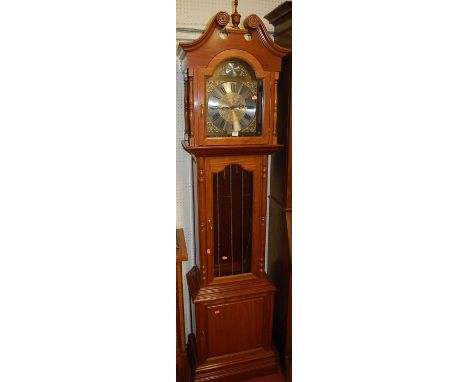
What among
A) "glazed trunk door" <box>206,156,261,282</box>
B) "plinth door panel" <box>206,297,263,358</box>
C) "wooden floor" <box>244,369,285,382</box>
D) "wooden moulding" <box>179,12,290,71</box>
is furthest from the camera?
"wooden floor" <box>244,369,285,382</box>

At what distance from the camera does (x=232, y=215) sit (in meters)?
1.89

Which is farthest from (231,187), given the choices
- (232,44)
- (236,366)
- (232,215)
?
(236,366)

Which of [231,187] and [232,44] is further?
[231,187]

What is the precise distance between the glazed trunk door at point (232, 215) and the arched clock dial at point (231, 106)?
0.56 ft

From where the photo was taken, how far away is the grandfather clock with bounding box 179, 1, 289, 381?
1.65m

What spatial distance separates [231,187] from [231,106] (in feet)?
1.35

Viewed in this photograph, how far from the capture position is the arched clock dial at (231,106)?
1.70 m

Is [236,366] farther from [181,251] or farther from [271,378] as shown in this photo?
[181,251]

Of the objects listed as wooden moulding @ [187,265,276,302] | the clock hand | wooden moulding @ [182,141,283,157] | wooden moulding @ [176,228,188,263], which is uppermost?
the clock hand

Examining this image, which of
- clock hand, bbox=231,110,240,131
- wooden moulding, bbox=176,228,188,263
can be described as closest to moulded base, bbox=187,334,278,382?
wooden moulding, bbox=176,228,188,263

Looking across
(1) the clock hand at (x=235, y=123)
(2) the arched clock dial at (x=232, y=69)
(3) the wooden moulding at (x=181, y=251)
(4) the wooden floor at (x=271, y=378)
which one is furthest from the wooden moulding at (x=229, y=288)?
(2) the arched clock dial at (x=232, y=69)

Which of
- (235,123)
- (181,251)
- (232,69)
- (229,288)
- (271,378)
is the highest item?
(232,69)

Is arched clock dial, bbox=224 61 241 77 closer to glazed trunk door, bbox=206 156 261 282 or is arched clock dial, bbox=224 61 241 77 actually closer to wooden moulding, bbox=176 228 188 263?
glazed trunk door, bbox=206 156 261 282
